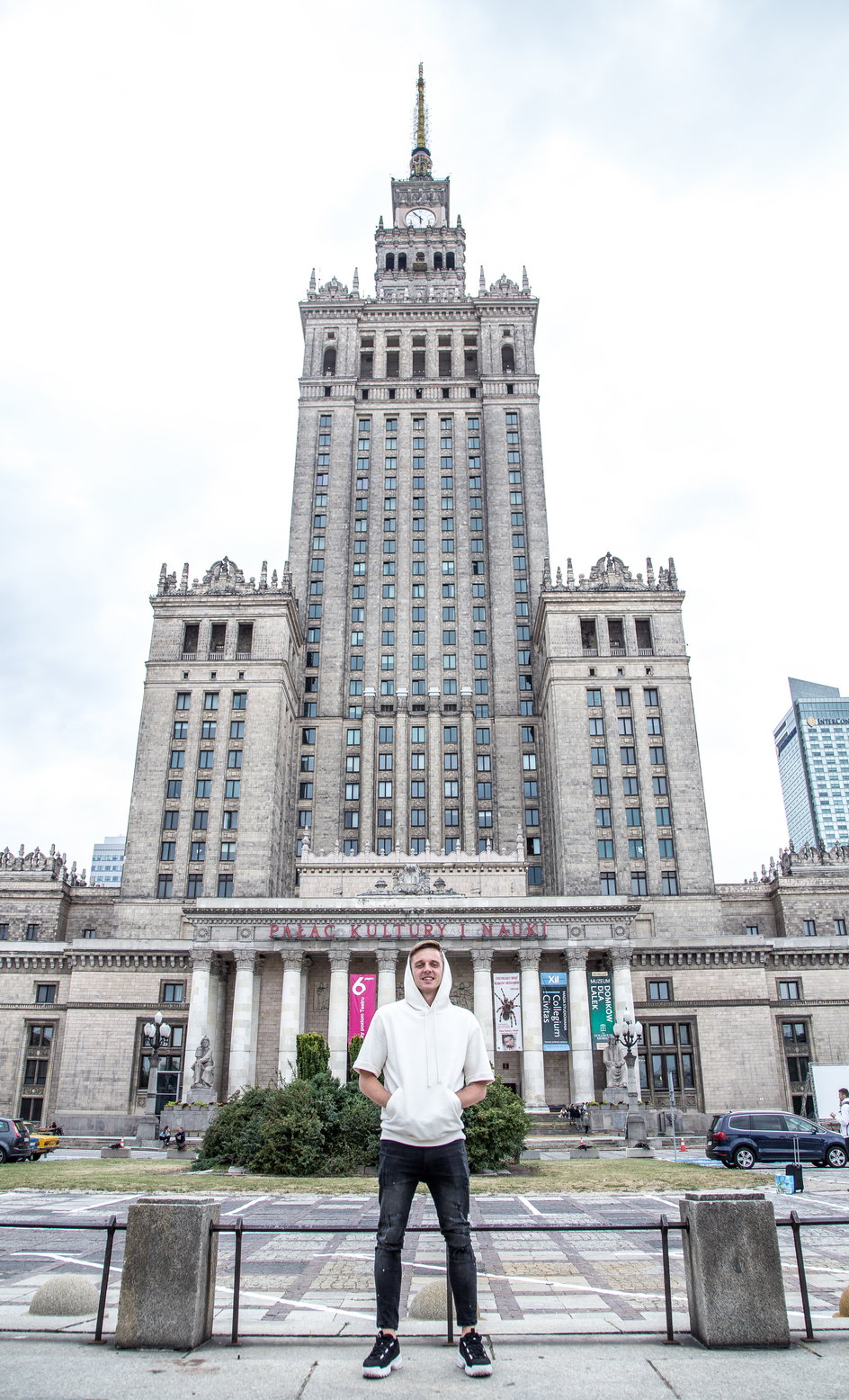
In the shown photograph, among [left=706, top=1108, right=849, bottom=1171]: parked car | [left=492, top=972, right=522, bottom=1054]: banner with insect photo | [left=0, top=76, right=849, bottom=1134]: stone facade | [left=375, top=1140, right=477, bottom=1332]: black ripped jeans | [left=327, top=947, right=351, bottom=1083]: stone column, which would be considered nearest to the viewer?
[left=375, top=1140, right=477, bottom=1332]: black ripped jeans

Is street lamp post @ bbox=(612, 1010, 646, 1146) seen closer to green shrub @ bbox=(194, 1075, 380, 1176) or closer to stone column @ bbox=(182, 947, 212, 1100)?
green shrub @ bbox=(194, 1075, 380, 1176)

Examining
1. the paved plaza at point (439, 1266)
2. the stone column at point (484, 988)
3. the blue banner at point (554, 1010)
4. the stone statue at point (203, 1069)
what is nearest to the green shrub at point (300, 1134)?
the paved plaza at point (439, 1266)

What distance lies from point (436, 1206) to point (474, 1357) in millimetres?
987

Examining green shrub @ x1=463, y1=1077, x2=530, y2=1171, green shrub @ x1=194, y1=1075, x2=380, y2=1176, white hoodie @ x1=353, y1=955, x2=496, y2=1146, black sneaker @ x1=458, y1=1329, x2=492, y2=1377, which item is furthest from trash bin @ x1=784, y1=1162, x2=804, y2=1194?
black sneaker @ x1=458, y1=1329, x2=492, y2=1377

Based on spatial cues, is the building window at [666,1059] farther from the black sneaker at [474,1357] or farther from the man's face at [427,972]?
the black sneaker at [474,1357]

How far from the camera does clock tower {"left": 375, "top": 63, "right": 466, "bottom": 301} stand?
114688 mm

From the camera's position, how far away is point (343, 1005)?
59188mm

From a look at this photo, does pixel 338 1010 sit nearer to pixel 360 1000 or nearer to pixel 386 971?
pixel 360 1000

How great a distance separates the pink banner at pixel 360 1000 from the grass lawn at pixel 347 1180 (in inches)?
993

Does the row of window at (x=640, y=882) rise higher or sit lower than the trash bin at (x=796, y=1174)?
higher

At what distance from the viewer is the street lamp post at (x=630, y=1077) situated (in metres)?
42.1

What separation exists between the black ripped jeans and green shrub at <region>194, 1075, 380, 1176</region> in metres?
24.8

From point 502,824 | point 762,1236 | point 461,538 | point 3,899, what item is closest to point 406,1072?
point 762,1236

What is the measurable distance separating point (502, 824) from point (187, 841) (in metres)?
27.2
